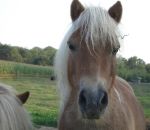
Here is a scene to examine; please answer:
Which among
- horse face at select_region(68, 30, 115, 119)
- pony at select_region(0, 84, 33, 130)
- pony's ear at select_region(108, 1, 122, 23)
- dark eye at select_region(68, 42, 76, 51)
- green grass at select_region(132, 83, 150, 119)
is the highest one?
pony's ear at select_region(108, 1, 122, 23)

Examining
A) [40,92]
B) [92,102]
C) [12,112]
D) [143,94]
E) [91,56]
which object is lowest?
[40,92]

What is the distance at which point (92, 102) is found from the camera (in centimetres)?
274

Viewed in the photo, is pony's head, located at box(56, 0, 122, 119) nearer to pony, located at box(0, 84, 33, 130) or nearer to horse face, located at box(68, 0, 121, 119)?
horse face, located at box(68, 0, 121, 119)

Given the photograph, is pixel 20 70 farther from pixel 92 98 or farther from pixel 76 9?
pixel 92 98

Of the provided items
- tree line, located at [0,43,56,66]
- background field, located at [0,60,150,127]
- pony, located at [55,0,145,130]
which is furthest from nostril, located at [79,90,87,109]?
tree line, located at [0,43,56,66]

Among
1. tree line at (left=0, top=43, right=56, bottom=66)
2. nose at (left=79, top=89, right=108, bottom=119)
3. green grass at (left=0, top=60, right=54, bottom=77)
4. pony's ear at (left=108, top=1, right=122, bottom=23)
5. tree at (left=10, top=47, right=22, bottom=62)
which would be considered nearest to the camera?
nose at (left=79, top=89, right=108, bottom=119)

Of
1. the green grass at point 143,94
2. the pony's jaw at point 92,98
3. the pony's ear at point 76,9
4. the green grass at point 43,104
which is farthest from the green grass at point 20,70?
the pony's jaw at point 92,98

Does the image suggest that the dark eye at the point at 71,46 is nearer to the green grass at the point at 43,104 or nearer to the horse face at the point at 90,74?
the horse face at the point at 90,74

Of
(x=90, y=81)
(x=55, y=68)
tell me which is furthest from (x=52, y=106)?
(x=90, y=81)

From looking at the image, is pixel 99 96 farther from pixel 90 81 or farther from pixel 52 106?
pixel 52 106

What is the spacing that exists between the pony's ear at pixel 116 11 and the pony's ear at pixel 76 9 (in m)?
0.32

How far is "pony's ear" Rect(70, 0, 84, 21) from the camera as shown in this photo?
3.50 meters

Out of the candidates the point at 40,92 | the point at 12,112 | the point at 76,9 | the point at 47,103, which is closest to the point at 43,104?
the point at 47,103

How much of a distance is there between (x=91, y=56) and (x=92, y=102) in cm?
52
